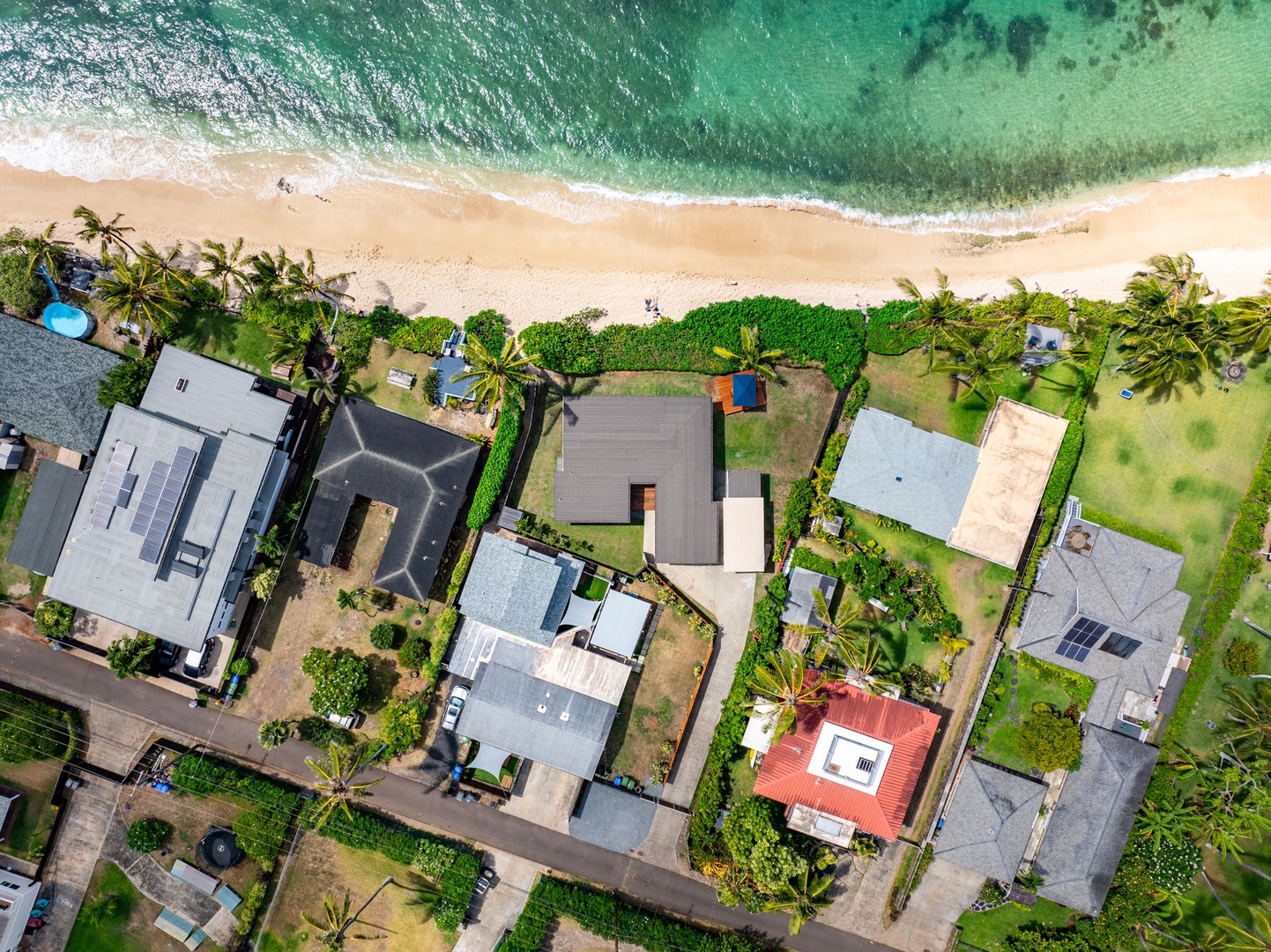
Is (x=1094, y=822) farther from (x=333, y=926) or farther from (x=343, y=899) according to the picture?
(x=343, y=899)

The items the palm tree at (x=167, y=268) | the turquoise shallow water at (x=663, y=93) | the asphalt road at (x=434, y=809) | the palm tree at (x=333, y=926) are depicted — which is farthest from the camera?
the turquoise shallow water at (x=663, y=93)

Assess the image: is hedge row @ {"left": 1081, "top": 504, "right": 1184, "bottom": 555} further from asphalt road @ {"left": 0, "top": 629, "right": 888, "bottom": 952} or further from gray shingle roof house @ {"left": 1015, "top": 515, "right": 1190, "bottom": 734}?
asphalt road @ {"left": 0, "top": 629, "right": 888, "bottom": 952}

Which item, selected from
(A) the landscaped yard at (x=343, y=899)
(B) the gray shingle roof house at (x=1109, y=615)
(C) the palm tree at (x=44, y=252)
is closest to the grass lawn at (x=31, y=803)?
(A) the landscaped yard at (x=343, y=899)

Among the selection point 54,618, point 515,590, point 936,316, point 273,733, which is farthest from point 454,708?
point 936,316

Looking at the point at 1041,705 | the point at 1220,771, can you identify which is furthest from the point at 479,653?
the point at 1220,771

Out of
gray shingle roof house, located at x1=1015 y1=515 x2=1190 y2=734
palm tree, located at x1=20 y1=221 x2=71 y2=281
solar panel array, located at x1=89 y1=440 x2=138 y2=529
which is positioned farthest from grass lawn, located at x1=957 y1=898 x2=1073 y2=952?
palm tree, located at x1=20 y1=221 x2=71 y2=281

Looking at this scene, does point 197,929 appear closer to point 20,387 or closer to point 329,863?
point 329,863

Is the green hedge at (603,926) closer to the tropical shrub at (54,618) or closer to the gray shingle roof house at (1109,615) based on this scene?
the gray shingle roof house at (1109,615)
